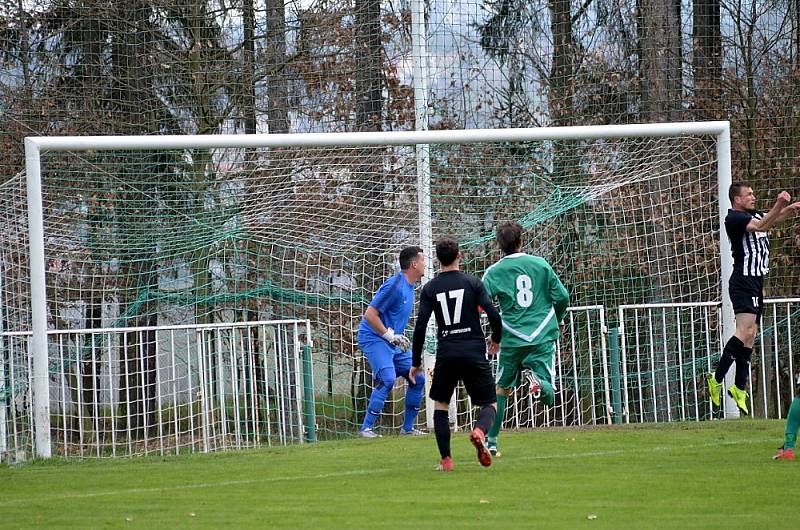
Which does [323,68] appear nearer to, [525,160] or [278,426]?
[525,160]

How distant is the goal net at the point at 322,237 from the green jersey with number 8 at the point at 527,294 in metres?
2.93

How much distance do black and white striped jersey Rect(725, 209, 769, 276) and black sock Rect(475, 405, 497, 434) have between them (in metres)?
3.41

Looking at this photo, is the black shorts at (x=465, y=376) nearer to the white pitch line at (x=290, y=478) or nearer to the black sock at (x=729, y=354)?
the white pitch line at (x=290, y=478)

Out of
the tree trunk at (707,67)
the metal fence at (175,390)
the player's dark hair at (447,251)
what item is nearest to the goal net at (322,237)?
the metal fence at (175,390)

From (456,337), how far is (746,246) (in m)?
3.68

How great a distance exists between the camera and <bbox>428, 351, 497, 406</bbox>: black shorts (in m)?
8.11

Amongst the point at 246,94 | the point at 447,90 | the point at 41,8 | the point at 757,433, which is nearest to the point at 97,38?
the point at 41,8

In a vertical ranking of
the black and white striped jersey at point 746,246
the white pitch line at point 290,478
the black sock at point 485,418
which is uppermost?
the black and white striped jersey at point 746,246

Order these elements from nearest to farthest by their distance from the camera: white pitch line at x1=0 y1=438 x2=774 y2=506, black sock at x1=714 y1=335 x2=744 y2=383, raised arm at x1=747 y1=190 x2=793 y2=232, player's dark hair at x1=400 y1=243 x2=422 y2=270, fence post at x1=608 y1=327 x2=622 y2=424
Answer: white pitch line at x1=0 y1=438 x2=774 y2=506
raised arm at x1=747 y1=190 x2=793 y2=232
black sock at x1=714 y1=335 x2=744 y2=383
player's dark hair at x1=400 y1=243 x2=422 y2=270
fence post at x1=608 y1=327 x2=622 y2=424

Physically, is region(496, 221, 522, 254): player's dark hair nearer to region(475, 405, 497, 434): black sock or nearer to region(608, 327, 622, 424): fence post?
region(475, 405, 497, 434): black sock

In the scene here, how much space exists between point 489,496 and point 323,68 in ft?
30.3

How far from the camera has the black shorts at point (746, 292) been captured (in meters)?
10.6

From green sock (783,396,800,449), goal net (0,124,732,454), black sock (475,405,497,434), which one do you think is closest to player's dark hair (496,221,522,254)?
black sock (475,405,497,434)

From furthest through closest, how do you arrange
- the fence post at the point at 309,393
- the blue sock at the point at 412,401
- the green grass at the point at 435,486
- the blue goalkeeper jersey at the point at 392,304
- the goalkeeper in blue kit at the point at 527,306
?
1. the fence post at the point at 309,393
2. the blue sock at the point at 412,401
3. the blue goalkeeper jersey at the point at 392,304
4. the goalkeeper in blue kit at the point at 527,306
5. the green grass at the point at 435,486
